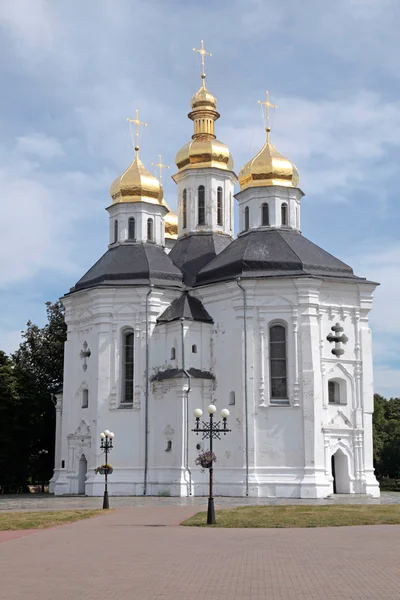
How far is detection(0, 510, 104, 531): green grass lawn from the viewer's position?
21.8 meters

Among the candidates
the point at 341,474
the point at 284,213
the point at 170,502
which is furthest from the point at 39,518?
the point at 284,213

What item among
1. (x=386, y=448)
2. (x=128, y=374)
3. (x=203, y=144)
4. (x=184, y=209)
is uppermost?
(x=203, y=144)

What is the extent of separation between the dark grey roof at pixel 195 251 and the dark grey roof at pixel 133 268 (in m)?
1.25

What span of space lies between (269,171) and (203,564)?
30.8 metres

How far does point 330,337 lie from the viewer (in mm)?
37938

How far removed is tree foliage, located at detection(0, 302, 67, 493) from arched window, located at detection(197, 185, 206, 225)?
13816 millimetres

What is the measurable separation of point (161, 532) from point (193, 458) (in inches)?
694

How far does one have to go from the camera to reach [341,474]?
37156 mm

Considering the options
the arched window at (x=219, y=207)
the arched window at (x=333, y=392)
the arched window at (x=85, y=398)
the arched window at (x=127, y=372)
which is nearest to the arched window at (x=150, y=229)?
the arched window at (x=219, y=207)

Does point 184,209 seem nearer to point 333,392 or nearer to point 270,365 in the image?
point 270,365

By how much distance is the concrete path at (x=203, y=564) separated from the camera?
11.1 metres

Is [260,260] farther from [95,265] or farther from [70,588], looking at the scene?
[70,588]

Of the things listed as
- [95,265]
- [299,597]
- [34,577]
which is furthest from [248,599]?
[95,265]

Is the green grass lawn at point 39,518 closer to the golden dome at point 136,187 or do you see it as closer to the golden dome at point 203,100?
the golden dome at point 136,187
